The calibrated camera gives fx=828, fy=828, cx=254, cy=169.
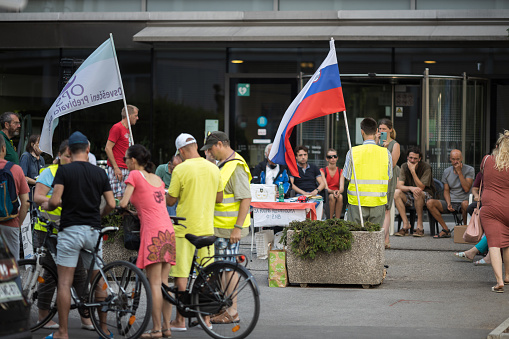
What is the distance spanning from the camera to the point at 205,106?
1836 cm

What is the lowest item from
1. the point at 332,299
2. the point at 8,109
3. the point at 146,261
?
the point at 332,299

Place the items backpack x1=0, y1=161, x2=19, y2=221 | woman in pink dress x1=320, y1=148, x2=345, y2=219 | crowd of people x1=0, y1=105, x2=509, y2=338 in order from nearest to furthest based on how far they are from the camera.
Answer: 1. crowd of people x1=0, y1=105, x2=509, y2=338
2. backpack x1=0, y1=161, x2=19, y2=221
3. woman in pink dress x1=320, y1=148, x2=345, y2=219

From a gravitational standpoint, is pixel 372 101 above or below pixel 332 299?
above

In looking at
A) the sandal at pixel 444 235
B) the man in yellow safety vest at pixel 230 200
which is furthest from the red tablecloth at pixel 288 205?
the man in yellow safety vest at pixel 230 200

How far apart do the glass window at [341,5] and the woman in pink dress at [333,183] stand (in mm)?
3675

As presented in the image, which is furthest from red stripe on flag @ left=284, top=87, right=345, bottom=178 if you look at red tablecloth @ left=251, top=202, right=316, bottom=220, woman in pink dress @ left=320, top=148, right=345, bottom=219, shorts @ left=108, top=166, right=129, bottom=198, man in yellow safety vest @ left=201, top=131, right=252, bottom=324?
woman in pink dress @ left=320, top=148, right=345, bottom=219

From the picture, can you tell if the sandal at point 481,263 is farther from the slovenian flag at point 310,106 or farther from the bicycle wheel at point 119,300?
the bicycle wheel at point 119,300

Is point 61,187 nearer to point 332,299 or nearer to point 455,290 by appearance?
point 332,299

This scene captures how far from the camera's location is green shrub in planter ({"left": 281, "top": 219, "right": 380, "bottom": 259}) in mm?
9930

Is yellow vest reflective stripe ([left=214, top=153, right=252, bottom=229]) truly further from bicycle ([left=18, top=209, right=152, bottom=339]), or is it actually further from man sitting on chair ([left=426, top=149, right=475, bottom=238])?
man sitting on chair ([left=426, top=149, right=475, bottom=238])

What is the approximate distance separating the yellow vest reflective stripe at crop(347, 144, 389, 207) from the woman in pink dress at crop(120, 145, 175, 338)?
14.0 ft

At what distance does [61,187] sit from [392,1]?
474 inches

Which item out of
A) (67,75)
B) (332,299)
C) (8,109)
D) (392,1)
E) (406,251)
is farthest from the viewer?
(8,109)

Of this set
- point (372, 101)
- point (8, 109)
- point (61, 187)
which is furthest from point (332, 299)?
point (8, 109)
